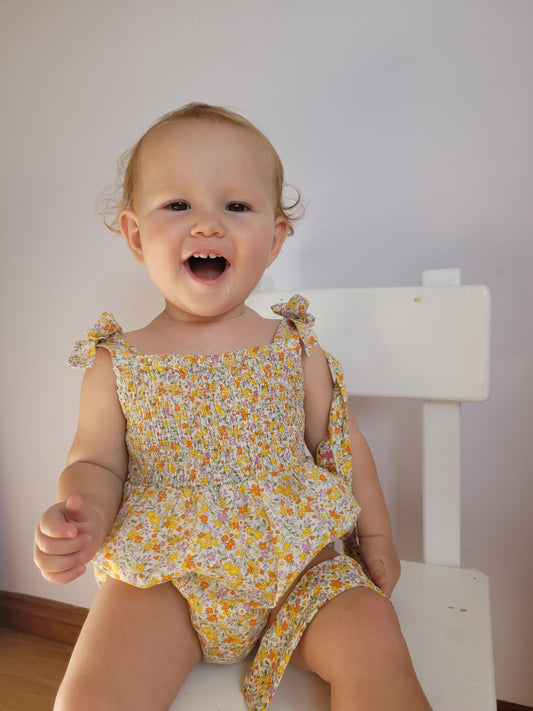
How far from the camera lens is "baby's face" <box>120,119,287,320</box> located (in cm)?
62

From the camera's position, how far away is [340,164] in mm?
904

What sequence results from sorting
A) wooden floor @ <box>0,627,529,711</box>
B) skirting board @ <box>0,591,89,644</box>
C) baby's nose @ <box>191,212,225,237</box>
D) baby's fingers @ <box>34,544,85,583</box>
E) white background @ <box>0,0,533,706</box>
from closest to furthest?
1. baby's fingers @ <box>34,544,85,583</box>
2. baby's nose @ <box>191,212,225,237</box>
3. white background @ <box>0,0,533,706</box>
4. wooden floor @ <box>0,627,529,711</box>
5. skirting board @ <box>0,591,89,644</box>

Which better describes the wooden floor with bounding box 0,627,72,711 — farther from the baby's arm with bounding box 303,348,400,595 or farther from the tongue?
the tongue

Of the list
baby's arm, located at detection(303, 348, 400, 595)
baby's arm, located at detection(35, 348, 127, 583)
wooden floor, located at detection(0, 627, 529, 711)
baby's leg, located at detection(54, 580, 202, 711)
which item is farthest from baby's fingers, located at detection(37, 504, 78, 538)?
wooden floor, located at detection(0, 627, 529, 711)

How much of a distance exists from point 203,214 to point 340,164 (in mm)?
369

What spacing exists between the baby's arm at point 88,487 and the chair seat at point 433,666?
18 centimetres

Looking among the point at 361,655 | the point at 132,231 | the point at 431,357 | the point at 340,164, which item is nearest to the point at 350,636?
the point at 361,655

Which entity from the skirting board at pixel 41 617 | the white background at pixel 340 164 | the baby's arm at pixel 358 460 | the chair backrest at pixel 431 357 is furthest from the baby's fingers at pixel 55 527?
the skirting board at pixel 41 617

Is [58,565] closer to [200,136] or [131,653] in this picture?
[131,653]

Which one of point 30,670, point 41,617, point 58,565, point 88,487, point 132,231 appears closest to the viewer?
point 58,565

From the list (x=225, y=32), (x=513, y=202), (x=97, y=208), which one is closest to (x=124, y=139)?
(x=97, y=208)

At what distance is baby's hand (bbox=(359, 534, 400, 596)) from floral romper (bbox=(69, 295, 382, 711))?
45 mm

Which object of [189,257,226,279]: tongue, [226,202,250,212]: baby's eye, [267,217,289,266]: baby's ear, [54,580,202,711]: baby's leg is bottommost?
[54,580,202,711]: baby's leg

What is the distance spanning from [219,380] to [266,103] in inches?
20.8
